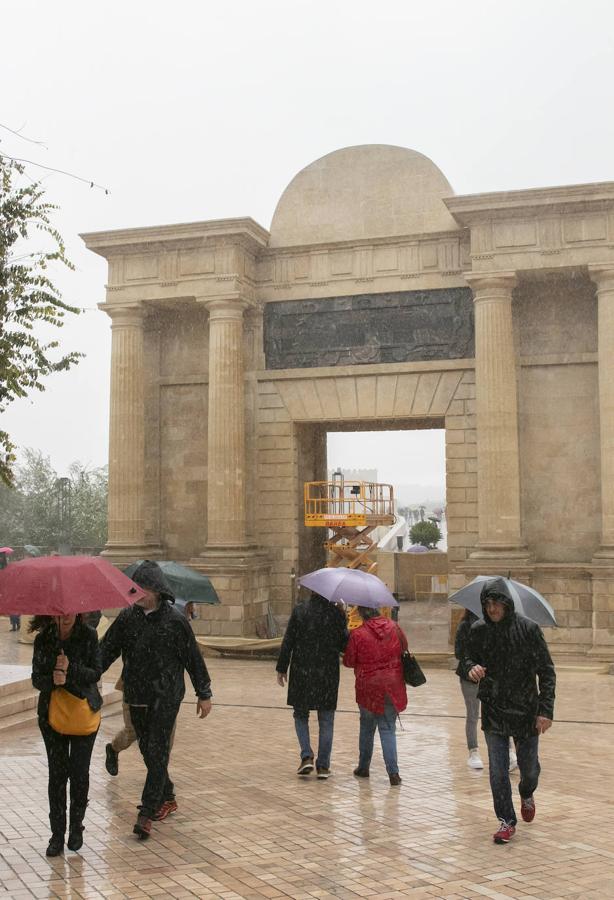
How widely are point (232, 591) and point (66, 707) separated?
50.4 feet

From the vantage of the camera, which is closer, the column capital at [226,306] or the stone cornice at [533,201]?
the stone cornice at [533,201]

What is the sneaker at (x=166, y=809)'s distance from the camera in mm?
7312

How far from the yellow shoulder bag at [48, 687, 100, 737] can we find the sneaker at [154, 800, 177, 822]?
1.17 m

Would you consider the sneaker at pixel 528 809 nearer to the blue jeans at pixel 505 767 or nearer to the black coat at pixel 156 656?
the blue jeans at pixel 505 767

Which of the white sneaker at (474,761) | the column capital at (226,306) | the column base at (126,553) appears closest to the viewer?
the white sneaker at (474,761)

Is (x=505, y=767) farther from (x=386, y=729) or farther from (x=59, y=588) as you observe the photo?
(x=59, y=588)

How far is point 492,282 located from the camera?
67.9 ft

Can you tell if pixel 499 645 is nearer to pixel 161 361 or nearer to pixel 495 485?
pixel 495 485

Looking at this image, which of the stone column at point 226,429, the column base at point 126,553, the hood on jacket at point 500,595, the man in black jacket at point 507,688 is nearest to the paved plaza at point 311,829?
the man in black jacket at point 507,688

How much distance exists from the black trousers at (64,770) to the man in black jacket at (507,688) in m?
2.68

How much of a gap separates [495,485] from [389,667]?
12.4 metres

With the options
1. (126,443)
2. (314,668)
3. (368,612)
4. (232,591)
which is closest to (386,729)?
(314,668)

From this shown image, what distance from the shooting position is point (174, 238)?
23.0m

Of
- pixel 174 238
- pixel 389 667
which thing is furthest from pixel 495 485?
pixel 389 667
